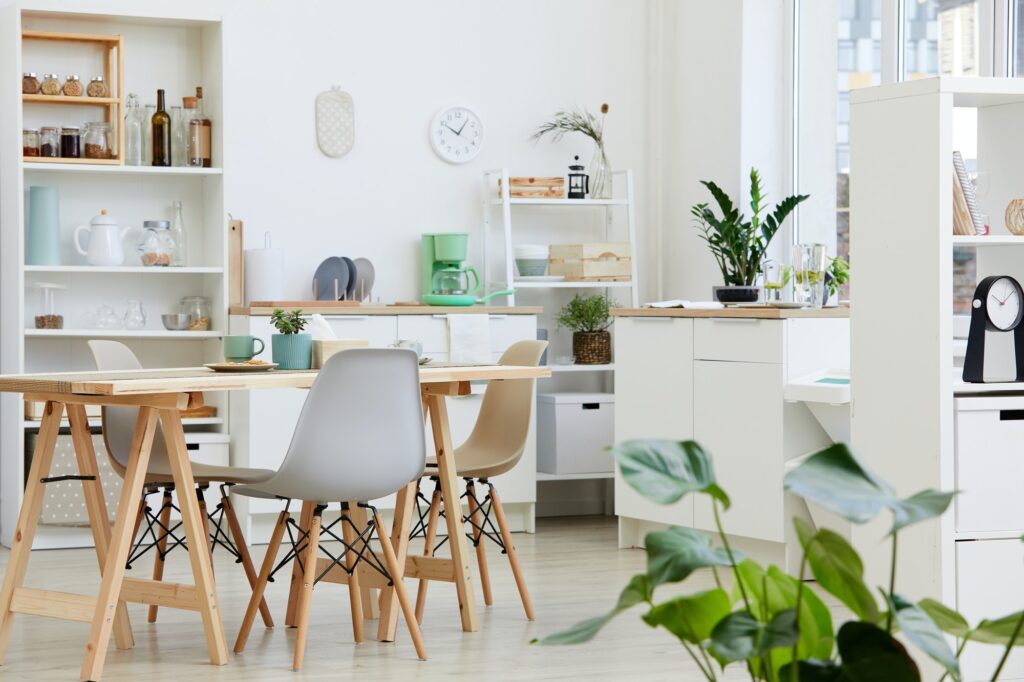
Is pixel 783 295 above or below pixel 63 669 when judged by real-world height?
above

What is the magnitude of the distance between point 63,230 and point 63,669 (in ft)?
8.51

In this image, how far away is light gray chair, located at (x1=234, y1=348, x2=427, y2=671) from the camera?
3.41 meters

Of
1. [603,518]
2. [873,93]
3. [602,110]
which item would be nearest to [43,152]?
[602,110]

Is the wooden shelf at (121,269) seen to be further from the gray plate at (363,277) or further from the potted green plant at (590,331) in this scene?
the potted green plant at (590,331)

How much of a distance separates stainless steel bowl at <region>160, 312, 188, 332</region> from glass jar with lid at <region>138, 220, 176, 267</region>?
0.21m

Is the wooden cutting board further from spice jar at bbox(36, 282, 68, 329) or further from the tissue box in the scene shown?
the tissue box

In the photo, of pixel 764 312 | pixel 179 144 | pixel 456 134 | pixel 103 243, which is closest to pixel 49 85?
pixel 179 144

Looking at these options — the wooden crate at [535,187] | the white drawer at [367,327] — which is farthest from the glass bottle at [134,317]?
the wooden crate at [535,187]

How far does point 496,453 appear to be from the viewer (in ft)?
14.2

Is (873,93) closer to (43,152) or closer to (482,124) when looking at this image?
(482,124)

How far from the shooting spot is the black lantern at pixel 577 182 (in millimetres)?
6004

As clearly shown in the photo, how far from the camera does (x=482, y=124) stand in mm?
6129

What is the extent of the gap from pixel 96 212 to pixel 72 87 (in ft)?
1.78

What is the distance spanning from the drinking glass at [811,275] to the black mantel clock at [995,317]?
171cm
